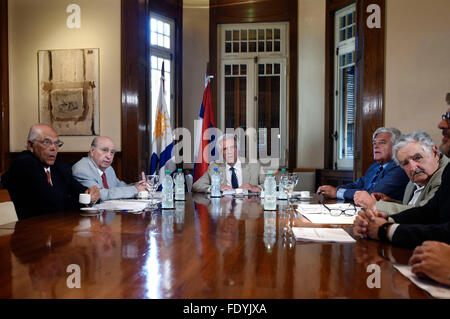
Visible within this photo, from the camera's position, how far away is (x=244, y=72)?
18.8 feet

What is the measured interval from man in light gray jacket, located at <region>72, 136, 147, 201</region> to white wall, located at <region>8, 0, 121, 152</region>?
1.58 meters

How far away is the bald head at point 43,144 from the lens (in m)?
2.46

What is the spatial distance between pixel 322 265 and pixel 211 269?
313 mm

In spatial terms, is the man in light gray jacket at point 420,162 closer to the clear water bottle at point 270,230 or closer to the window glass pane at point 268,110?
the clear water bottle at point 270,230

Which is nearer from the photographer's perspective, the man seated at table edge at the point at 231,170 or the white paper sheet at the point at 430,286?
the white paper sheet at the point at 430,286

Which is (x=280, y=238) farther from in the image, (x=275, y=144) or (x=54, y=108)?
(x=275, y=144)

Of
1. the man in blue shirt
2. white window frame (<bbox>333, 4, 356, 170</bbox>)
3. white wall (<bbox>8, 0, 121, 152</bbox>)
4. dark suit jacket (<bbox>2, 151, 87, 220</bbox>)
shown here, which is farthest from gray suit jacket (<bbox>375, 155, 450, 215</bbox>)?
white wall (<bbox>8, 0, 121, 152</bbox>)

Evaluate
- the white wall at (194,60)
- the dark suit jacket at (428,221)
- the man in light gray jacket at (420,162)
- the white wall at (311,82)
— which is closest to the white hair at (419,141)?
the man in light gray jacket at (420,162)

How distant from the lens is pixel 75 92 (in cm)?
448

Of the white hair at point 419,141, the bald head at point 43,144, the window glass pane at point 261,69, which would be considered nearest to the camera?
the white hair at point 419,141

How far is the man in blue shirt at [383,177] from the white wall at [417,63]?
76 cm

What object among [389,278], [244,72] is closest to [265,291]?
[389,278]

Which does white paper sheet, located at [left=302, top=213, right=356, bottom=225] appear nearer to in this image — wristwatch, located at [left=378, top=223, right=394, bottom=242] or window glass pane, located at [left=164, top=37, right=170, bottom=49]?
wristwatch, located at [left=378, top=223, right=394, bottom=242]

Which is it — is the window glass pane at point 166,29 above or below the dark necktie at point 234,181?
above
